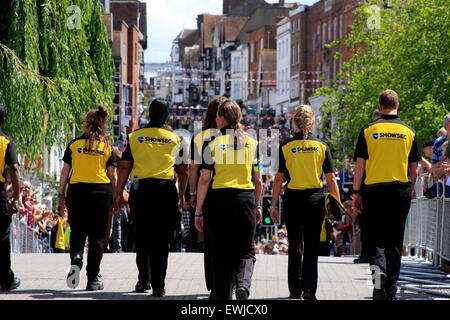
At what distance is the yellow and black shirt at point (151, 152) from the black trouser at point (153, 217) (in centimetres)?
9

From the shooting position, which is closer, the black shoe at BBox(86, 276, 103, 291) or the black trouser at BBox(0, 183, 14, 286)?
the black trouser at BBox(0, 183, 14, 286)

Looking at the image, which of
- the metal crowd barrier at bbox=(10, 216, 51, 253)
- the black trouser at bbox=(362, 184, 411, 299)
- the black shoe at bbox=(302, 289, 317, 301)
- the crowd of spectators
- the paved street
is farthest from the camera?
the crowd of spectators

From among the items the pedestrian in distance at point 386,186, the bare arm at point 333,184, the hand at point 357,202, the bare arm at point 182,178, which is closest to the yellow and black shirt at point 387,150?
the pedestrian in distance at point 386,186

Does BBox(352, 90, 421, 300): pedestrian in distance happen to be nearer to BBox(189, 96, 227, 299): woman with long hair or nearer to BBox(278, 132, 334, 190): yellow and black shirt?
BBox(278, 132, 334, 190): yellow and black shirt

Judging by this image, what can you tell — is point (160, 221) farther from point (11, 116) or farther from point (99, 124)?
point (11, 116)

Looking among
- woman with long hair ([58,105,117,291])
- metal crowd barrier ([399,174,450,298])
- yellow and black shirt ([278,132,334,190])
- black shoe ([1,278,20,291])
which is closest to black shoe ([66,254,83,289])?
woman with long hair ([58,105,117,291])

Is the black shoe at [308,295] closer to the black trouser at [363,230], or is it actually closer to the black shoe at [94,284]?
the black trouser at [363,230]

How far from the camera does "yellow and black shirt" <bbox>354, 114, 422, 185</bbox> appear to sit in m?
8.88

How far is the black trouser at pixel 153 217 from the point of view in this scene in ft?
31.2

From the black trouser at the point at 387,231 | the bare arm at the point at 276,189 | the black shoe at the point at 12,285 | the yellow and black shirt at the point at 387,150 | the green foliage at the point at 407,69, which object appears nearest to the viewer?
the black trouser at the point at 387,231

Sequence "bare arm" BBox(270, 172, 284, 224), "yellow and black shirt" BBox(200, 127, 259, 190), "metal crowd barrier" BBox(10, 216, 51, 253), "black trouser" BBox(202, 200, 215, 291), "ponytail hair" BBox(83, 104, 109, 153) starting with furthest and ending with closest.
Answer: "metal crowd barrier" BBox(10, 216, 51, 253) → "ponytail hair" BBox(83, 104, 109, 153) → "bare arm" BBox(270, 172, 284, 224) → "black trouser" BBox(202, 200, 215, 291) → "yellow and black shirt" BBox(200, 127, 259, 190)

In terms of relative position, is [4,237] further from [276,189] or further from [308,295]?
[308,295]

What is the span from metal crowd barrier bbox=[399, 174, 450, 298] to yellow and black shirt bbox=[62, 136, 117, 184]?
3454 millimetres

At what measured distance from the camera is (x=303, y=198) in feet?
30.3
